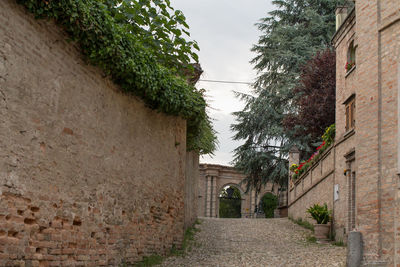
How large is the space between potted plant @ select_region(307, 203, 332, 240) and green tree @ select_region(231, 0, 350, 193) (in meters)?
9.71

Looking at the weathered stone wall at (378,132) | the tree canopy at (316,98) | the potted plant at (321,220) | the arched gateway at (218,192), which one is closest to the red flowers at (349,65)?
the potted plant at (321,220)

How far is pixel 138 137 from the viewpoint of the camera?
11.9m

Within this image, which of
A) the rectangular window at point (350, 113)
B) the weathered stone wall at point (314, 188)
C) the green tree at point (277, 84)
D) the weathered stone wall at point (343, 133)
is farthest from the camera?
the green tree at point (277, 84)

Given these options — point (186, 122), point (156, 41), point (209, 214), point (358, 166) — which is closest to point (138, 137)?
point (156, 41)

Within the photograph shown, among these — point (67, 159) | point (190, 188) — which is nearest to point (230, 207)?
point (190, 188)

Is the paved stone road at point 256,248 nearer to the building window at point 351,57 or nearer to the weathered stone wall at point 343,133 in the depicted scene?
the weathered stone wall at point 343,133

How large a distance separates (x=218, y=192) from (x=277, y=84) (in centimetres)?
1012

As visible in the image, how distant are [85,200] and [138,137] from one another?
8.93 ft

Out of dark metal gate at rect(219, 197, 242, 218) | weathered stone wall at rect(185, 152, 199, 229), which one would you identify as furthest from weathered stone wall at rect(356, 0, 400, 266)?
dark metal gate at rect(219, 197, 242, 218)

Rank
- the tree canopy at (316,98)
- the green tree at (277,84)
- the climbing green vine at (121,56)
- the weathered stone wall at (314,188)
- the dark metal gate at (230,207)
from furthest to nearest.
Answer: the dark metal gate at (230,207), the green tree at (277,84), the tree canopy at (316,98), the weathered stone wall at (314,188), the climbing green vine at (121,56)

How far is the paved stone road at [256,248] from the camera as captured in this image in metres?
13.3

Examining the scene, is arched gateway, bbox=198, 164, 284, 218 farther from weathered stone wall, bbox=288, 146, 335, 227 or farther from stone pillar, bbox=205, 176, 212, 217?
weathered stone wall, bbox=288, 146, 335, 227

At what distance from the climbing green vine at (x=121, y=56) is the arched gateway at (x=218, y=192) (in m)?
22.4

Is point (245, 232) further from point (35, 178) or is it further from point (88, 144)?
point (35, 178)
